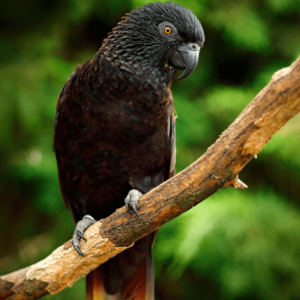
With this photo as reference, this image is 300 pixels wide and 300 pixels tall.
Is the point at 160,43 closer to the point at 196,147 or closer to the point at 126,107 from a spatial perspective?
the point at 126,107

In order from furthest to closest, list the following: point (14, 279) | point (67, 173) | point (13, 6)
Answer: point (13, 6) < point (67, 173) < point (14, 279)

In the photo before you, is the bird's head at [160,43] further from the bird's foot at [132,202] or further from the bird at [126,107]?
the bird's foot at [132,202]

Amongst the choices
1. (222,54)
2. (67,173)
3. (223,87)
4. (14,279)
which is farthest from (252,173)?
(14,279)

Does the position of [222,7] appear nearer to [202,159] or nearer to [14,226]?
[202,159]

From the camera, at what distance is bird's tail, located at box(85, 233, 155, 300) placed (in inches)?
67.7

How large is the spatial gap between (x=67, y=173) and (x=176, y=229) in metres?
0.92

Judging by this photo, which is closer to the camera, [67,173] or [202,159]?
[202,159]

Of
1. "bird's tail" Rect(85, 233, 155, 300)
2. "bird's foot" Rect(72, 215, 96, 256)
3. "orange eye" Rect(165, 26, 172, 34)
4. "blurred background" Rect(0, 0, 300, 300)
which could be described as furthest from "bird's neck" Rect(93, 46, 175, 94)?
"blurred background" Rect(0, 0, 300, 300)

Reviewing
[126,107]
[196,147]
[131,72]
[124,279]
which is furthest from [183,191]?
[196,147]

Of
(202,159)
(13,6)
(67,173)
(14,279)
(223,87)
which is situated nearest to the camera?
(202,159)

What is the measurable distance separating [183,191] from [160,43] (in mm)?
Result: 697

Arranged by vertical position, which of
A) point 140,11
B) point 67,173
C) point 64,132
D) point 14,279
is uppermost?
point 140,11

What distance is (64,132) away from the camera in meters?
1.57

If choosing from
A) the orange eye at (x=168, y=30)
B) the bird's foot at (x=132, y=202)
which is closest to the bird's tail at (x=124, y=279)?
the bird's foot at (x=132, y=202)
